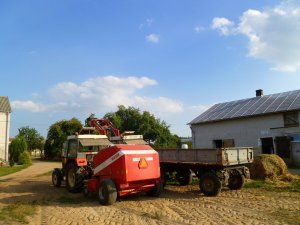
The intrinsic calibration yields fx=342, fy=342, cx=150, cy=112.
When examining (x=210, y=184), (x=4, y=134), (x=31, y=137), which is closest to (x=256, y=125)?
(x=210, y=184)

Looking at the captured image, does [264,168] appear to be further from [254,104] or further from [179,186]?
[254,104]

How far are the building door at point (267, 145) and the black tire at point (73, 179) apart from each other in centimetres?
1812

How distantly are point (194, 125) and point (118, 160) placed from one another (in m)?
22.5

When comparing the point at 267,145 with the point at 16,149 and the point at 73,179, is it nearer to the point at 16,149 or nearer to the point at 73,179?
the point at 73,179

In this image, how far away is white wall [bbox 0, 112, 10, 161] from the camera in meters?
40.5

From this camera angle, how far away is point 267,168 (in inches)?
660

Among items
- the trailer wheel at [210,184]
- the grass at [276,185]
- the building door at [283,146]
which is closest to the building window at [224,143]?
the building door at [283,146]

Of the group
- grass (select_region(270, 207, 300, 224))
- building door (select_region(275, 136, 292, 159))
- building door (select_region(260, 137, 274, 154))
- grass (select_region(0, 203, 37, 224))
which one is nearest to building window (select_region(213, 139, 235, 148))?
building door (select_region(260, 137, 274, 154))

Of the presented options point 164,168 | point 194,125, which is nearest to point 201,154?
point 164,168

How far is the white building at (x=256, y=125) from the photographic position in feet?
86.9

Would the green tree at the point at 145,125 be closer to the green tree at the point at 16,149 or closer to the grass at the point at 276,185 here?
the green tree at the point at 16,149

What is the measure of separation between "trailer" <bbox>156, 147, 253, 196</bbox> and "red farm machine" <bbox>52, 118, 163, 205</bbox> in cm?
184

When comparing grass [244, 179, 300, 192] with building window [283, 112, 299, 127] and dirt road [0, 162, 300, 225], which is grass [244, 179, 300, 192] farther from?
building window [283, 112, 299, 127]

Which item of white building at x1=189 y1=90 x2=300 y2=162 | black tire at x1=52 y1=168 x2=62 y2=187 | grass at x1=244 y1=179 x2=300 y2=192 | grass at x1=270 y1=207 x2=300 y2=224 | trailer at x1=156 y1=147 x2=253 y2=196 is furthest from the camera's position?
white building at x1=189 y1=90 x2=300 y2=162
